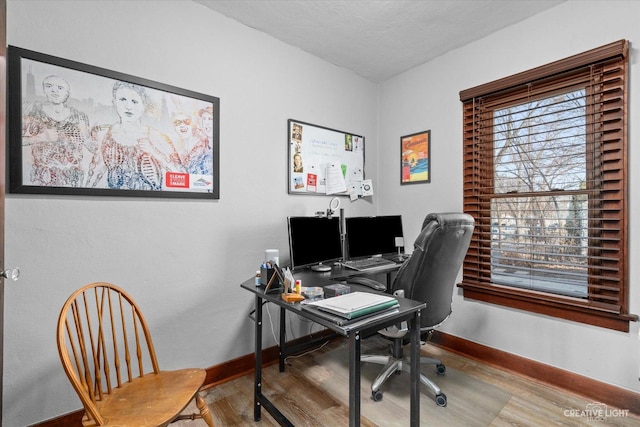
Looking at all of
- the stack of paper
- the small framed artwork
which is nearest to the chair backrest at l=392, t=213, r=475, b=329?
the stack of paper

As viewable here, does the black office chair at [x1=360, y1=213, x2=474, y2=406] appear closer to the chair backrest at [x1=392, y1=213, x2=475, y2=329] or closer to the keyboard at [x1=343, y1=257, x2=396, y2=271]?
the chair backrest at [x1=392, y1=213, x2=475, y2=329]

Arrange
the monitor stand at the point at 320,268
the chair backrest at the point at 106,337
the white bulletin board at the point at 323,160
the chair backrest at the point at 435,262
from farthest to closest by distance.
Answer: the white bulletin board at the point at 323,160 → the monitor stand at the point at 320,268 → the chair backrest at the point at 435,262 → the chair backrest at the point at 106,337

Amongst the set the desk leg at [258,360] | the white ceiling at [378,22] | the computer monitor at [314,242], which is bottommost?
the desk leg at [258,360]

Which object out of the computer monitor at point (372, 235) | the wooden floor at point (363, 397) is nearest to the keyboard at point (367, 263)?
the computer monitor at point (372, 235)

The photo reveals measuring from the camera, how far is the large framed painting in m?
1.51

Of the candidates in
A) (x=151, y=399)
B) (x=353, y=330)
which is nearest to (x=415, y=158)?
(x=353, y=330)

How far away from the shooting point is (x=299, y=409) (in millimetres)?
1835

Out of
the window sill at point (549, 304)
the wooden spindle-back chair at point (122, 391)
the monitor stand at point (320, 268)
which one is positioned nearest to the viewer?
the wooden spindle-back chair at point (122, 391)

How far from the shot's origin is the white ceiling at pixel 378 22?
6.74 ft

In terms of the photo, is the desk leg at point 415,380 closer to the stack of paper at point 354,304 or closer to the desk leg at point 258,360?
the stack of paper at point 354,304

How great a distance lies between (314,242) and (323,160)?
0.87 m

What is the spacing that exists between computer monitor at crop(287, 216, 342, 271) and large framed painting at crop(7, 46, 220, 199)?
65cm

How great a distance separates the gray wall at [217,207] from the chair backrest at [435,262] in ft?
2.76

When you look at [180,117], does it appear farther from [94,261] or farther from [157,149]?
[94,261]
